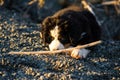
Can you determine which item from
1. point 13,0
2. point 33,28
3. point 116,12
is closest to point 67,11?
point 33,28

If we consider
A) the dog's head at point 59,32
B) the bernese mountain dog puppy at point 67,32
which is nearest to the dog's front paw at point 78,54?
the bernese mountain dog puppy at point 67,32

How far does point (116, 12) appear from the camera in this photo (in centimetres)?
835

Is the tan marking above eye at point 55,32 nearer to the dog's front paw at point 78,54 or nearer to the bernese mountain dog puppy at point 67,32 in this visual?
the bernese mountain dog puppy at point 67,32

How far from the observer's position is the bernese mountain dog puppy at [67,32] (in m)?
5.29

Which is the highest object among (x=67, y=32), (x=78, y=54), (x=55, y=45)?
(x=67, y=32)

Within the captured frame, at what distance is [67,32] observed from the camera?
5297mm

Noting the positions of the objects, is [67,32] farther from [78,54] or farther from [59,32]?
[78,54]

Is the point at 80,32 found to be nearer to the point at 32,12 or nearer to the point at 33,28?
the point at 33,28

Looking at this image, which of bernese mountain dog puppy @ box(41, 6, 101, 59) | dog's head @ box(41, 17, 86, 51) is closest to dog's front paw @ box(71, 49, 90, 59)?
bernese mountain dog puppy @ box(41, 6, 101, 59)

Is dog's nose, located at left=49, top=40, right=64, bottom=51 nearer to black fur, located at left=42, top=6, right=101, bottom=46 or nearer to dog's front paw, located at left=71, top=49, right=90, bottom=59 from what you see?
black fur, located at left=42, top=6, right=101, bottom=46

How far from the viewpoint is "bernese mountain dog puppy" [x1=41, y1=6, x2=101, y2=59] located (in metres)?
5.29

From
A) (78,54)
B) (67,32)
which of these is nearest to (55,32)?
(67,32)

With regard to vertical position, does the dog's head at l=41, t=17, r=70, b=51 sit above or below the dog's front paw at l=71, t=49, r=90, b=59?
above

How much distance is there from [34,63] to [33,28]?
1.35 m
